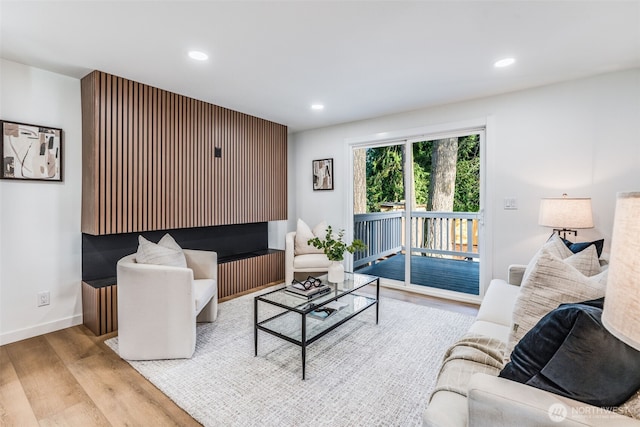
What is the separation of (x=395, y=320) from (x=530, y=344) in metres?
2.03

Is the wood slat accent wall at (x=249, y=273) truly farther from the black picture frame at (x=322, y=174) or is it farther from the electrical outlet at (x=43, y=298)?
the electrical outlet at (x=43, y=298)

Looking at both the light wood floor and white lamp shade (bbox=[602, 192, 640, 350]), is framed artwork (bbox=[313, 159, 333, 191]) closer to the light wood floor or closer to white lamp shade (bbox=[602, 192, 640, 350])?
the light wood floor

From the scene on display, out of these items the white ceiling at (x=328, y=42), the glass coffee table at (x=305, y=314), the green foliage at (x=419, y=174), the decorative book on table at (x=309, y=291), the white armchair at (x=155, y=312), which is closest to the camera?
the white ceiling at (x=328, y=42)

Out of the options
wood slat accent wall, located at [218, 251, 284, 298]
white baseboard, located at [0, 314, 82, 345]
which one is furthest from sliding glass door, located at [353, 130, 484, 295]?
white baseboard, located at [0, 314, 82, 345]

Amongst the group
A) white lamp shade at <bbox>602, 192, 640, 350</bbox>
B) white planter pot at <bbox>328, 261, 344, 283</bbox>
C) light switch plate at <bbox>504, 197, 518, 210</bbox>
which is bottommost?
white planter pot at <bbox>328, 261, 344, 283</bbox>

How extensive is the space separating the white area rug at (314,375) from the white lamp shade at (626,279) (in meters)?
Answer: 1.39

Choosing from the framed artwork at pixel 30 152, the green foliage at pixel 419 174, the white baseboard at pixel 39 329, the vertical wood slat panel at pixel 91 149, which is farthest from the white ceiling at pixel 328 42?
the white baseboard at pixel 39 329

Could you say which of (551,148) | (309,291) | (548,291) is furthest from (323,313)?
(551,148)

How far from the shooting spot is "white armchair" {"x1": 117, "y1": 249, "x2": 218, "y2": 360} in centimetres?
219

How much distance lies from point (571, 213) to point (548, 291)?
69.0 inches

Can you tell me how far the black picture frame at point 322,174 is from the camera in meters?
4.62

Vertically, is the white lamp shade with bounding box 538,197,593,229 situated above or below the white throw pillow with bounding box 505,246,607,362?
above

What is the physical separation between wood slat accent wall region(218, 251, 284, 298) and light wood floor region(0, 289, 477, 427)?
133cm

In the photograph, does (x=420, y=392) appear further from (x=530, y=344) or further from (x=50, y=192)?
(x=50, y=192)
